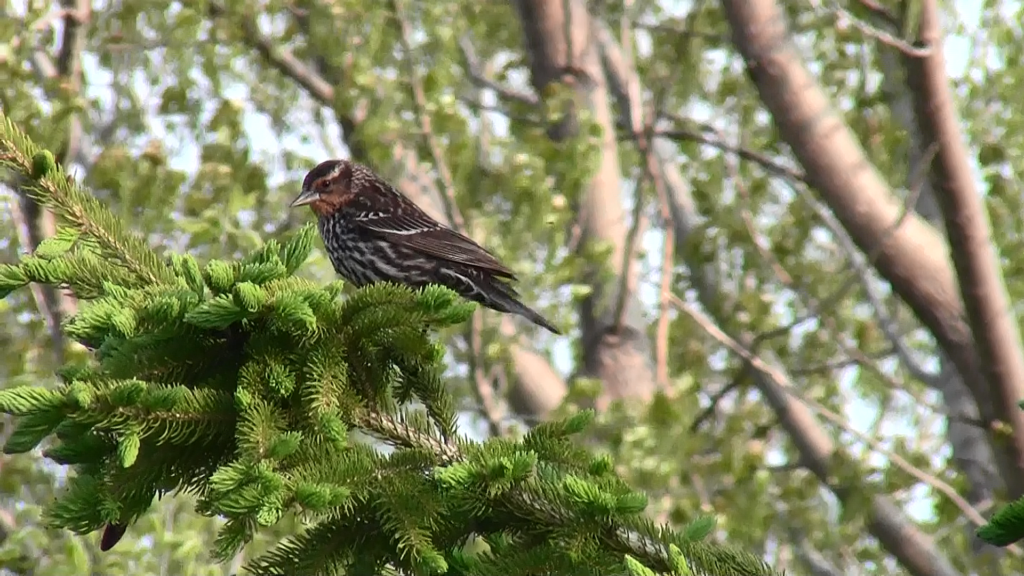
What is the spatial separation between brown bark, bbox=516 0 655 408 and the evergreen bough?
530 centimetres

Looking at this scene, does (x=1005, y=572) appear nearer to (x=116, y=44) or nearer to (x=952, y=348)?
(x=952, y=348)

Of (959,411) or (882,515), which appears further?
(959,411)

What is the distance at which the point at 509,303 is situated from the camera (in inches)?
230

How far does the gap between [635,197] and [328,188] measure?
85.4 inches

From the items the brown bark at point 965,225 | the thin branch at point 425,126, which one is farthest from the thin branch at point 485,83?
the brown bark at point 965,225

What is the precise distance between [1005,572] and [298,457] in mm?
6404

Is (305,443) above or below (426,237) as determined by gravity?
below

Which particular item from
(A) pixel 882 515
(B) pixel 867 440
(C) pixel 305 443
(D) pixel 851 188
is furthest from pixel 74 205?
(A) pixel 882 515

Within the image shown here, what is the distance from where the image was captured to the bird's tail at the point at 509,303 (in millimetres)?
5723

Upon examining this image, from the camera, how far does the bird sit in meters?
5.91

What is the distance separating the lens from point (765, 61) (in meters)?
6.71

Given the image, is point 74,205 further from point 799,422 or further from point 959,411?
point 959,411

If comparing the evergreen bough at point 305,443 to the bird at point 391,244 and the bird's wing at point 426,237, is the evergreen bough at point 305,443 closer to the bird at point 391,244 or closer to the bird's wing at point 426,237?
the bird at point 391,244

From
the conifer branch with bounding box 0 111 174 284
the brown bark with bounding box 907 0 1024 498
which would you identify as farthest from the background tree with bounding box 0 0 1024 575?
the conifer branch with bounding box 0 111 174 284
